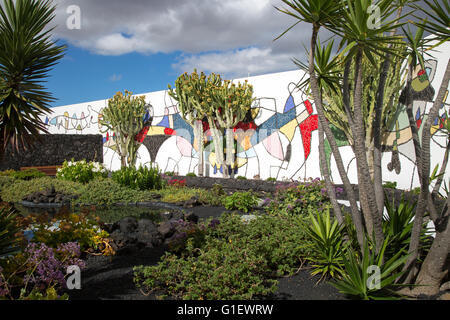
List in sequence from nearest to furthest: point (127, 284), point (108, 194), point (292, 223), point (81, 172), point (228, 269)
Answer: point (228, 269)
point (127, 284)
point (292, 223)
point (108, 194)
point (81, 172)

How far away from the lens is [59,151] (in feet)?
57.6

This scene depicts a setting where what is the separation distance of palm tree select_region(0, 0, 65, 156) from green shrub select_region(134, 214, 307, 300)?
206 cm

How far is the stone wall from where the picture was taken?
15.9 m

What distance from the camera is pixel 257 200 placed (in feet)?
26.1

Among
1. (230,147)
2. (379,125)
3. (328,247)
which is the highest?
(230,147)

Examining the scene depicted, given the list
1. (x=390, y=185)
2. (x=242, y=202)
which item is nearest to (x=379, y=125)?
(x=242, y=202)

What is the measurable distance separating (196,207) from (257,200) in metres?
1.46

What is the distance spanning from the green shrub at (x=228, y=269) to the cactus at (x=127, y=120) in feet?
41.0

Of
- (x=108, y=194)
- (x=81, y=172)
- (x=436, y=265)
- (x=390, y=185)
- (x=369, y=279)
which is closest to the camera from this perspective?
(x=369, y=279)

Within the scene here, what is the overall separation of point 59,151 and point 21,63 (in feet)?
49.1

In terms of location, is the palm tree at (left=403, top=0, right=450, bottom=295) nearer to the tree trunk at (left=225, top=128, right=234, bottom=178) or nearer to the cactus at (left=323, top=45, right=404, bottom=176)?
the cactus at (left=323, top=45, right=404, bottom=176)

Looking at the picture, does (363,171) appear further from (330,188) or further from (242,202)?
(242,202)
